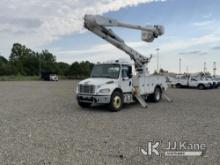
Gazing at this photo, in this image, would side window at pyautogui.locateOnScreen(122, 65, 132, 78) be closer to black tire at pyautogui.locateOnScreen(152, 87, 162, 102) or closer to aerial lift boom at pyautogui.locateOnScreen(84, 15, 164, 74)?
aerial lift boom at pyautogui.locateOnScreen(84, 15, 164, 74)

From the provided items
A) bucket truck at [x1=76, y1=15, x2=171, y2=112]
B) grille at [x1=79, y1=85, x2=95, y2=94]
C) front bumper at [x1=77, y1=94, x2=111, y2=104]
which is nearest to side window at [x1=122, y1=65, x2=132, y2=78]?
bucket truck at [x1=76, y1=15, x2=171, y2=112]

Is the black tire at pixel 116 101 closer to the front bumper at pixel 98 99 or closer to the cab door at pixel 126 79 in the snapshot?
the front bumper at pixel 98 99

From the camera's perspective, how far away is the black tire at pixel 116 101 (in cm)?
1244

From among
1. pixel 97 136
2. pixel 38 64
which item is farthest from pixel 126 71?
pixel 38 64

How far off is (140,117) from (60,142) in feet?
15.3

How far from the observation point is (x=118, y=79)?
13.1 metres

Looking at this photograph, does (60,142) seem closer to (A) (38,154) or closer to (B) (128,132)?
(A) (38,154)

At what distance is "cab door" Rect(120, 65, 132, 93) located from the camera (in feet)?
43.9

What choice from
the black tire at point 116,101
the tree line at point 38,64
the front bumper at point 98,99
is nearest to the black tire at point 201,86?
the black tire at point 116,101

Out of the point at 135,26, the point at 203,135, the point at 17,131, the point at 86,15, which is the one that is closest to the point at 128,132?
the point at 203,135

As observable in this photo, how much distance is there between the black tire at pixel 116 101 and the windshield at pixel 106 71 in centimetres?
89

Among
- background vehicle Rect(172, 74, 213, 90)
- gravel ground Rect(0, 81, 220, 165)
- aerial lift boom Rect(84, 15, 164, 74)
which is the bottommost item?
gravel ground Rect(0, 81, 220, 165)

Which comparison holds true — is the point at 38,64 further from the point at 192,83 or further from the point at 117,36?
the point at 117,36

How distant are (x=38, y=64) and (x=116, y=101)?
311ft
